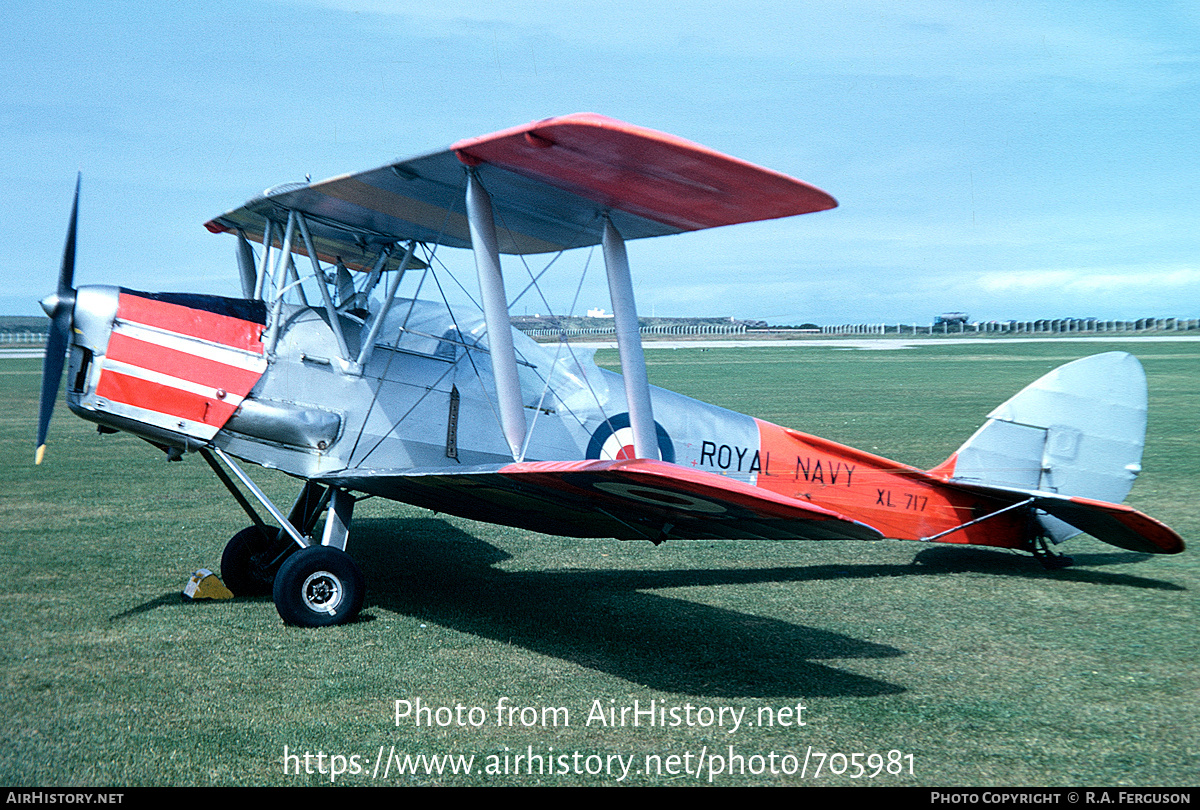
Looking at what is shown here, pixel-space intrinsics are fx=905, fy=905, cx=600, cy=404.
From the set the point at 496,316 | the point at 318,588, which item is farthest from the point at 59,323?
the point at 496,316

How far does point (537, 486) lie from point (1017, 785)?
237 cm

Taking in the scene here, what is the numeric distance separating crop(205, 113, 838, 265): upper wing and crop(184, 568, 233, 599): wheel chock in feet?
8.16

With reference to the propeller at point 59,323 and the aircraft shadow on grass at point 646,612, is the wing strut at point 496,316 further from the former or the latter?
the propeller at point 59,323

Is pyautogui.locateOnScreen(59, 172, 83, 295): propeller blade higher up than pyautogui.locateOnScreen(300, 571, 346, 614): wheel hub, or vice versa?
pyautogui.locateOnScreen(59, 172, 83, 295): propeller blade

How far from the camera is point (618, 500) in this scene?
171 inches

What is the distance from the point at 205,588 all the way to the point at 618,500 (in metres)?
3.32

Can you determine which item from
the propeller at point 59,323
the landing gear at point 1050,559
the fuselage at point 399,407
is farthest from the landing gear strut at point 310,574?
the landing gear at point 1050,559

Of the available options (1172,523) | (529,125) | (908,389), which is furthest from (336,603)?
(908,389)

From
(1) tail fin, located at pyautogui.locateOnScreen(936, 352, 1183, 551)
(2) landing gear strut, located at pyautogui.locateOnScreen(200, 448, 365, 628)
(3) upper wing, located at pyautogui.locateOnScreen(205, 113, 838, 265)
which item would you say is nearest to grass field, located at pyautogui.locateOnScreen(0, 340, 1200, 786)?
(2) landing gear strut, located at pyautogui.locateOnScreen(200, 448, 365, 628)

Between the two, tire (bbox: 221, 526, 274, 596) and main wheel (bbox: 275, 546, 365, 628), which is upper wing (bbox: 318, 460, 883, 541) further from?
tire (bbox: 221, 526, 274, 596)

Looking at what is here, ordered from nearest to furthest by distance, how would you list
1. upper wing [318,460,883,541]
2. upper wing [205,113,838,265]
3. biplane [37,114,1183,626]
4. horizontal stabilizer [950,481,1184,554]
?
upper wing [318,460,883,541] → upper wing [205,113,838,265] → biplane [37,114,1183,626] → horizontal stabilizer [950,481,1184,554]

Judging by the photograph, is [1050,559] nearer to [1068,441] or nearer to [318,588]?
[1068,441]

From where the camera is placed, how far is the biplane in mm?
4559
